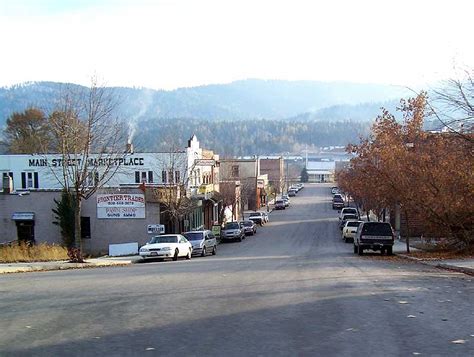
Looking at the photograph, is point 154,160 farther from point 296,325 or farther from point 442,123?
point 296,325

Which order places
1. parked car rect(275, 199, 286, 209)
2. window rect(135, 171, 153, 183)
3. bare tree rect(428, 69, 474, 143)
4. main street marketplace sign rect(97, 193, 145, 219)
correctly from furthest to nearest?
1. parked car rect(275, 199, 286, 209)
2. window rect(135, 171, 153, 183)
3. main street marketplace sign rect(97, 193, 145, 219)
4. bare tree rect(428, 69, 474, 143)

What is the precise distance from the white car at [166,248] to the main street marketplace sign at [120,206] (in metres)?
12.7

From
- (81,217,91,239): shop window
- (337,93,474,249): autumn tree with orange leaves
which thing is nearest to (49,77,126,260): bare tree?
(81,217,91,239): shop window

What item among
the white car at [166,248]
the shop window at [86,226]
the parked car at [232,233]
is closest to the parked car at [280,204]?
the parked car at [232,233]

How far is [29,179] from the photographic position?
203 ft

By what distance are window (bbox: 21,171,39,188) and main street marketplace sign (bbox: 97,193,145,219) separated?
18.6 meters

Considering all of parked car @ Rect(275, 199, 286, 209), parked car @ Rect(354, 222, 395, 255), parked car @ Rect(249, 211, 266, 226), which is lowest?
parked car @ Rect(275, 199, 286, 209)

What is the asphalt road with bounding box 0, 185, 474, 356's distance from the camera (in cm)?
851

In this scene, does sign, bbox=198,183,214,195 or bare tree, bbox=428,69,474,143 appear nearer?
bare tree, bbox=428,69,474,143

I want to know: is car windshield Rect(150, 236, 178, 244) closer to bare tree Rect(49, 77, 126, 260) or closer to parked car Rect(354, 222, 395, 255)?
bare tree Rect(49, 77, 126, 260)

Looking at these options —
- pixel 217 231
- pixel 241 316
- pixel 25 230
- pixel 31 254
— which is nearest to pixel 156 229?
pixel 25 230

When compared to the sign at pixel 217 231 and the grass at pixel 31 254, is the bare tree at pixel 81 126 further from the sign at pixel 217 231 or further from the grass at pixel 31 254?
the sign at pixel 217 231

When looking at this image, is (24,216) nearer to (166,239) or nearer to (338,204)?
(166,239)

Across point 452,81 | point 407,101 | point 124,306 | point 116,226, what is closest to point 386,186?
point 407,101
